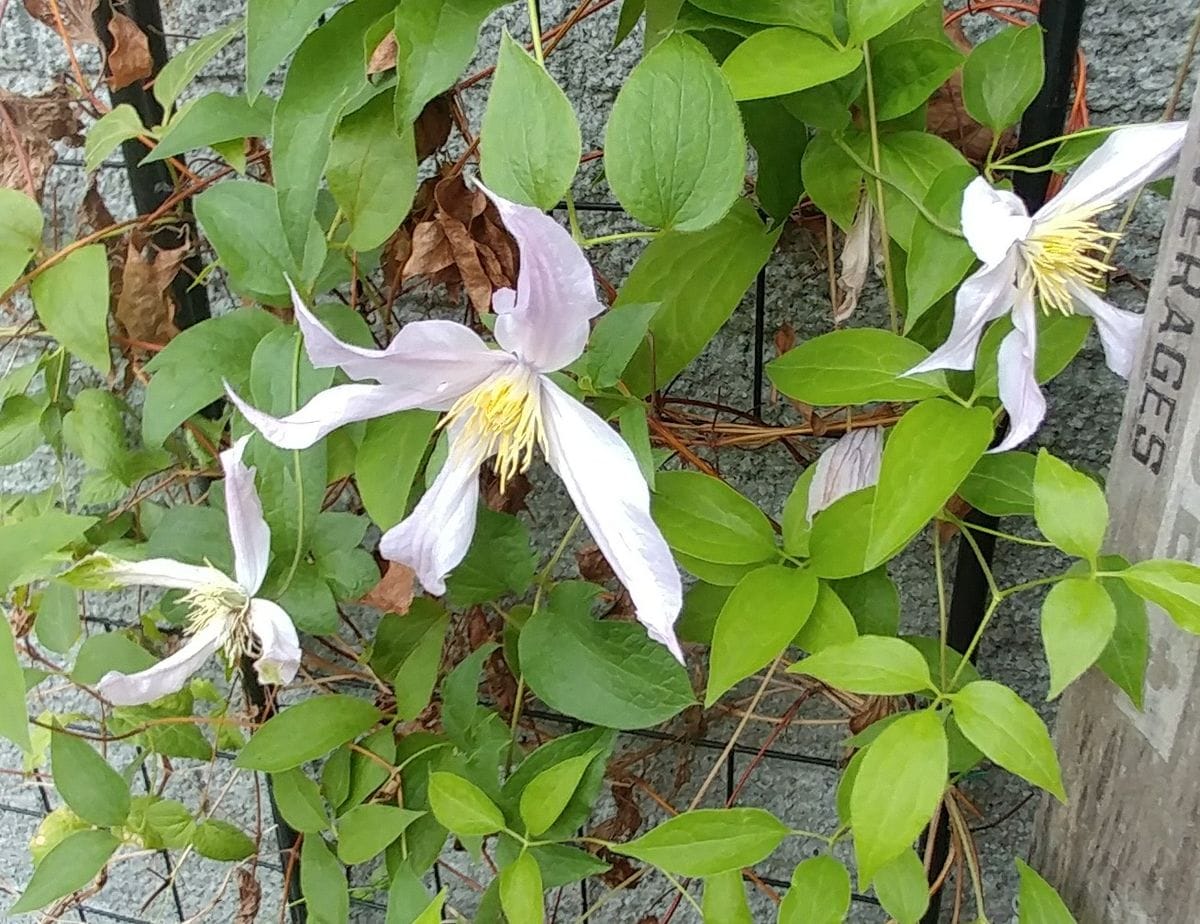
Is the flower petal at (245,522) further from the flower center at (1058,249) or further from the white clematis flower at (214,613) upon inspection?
the flower center at (1058,249)

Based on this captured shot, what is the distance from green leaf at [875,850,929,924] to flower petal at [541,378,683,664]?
7.8 inches

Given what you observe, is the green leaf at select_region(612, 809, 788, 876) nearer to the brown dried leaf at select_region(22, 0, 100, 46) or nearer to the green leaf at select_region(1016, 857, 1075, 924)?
the green leaf at select_region(1016, 857, 1075, 924)

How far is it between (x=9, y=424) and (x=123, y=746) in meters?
0.44

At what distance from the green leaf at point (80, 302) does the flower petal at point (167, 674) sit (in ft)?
0.52

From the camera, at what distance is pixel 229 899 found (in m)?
1.12

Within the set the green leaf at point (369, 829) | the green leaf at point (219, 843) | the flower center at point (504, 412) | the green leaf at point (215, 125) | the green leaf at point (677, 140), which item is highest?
the green leaf at point (215, 125)

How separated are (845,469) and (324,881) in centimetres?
44

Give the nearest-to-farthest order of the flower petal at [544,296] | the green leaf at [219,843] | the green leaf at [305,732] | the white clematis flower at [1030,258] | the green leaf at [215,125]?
the flower petal at [544,296]
the white clematis flower at [1030,258]
the green leaf at [215,125]
the green leaf at [305,732]
the green leaf at [219,843]

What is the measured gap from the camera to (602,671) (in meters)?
0.59

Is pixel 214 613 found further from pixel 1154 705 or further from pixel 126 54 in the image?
pixel 1154 705

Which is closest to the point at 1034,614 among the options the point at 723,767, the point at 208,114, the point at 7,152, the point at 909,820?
the point at 723,767

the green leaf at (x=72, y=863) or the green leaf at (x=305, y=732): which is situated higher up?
the green leaf at (x=305, y=732)

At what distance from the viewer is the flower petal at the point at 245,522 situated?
51 centimetres

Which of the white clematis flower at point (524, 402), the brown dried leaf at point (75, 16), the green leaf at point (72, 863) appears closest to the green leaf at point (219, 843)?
the green leaf at point (72, 863)
